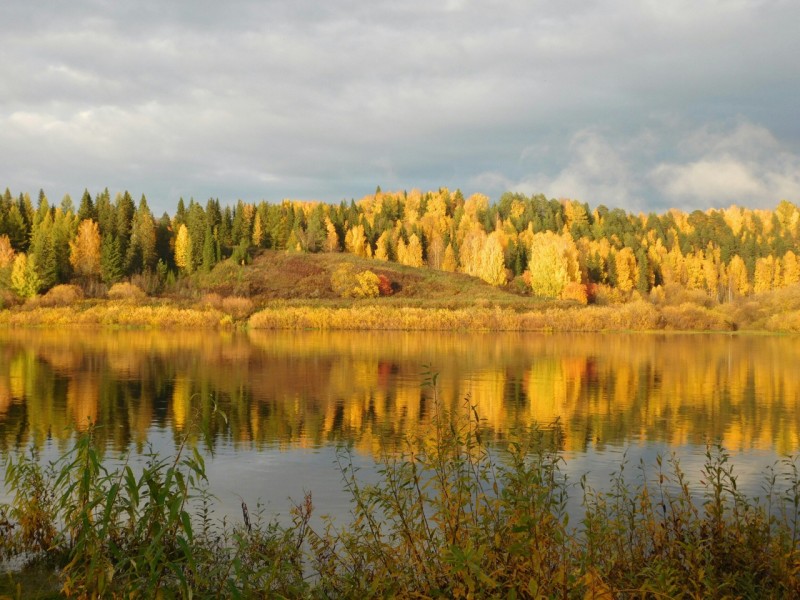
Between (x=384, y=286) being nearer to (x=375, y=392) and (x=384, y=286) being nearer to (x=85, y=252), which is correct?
(x=85, y=252)

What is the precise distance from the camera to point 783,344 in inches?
2670

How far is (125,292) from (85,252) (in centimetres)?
1722

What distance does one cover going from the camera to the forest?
117062 millimetres

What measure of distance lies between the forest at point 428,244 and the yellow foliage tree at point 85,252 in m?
0.21

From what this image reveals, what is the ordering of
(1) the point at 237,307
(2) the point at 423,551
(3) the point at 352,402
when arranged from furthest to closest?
(1) the point at 237,307
(3) the point at 352,402
(2) the point at 423,551

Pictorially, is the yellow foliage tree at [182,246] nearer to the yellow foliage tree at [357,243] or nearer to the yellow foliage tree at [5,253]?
the yellow foliage tree at [5,253]

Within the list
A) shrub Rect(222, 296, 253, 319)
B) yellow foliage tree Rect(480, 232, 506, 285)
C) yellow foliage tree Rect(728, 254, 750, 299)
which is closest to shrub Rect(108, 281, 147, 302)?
shrub Rect(222, 296, 253, 319)

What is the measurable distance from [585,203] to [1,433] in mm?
185803

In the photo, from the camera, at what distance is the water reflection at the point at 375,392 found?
22328 millimetres

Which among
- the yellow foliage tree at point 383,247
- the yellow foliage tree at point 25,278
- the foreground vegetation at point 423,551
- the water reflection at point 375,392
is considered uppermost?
the yellow foliage tree at point 383,247

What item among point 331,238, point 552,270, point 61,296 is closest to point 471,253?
point 552,270

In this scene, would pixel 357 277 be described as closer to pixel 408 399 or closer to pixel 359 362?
pixel 359 362

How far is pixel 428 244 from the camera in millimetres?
164500

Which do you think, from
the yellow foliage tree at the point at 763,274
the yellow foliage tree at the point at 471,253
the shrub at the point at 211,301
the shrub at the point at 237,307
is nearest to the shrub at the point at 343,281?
the shrub at the point at 211,301
